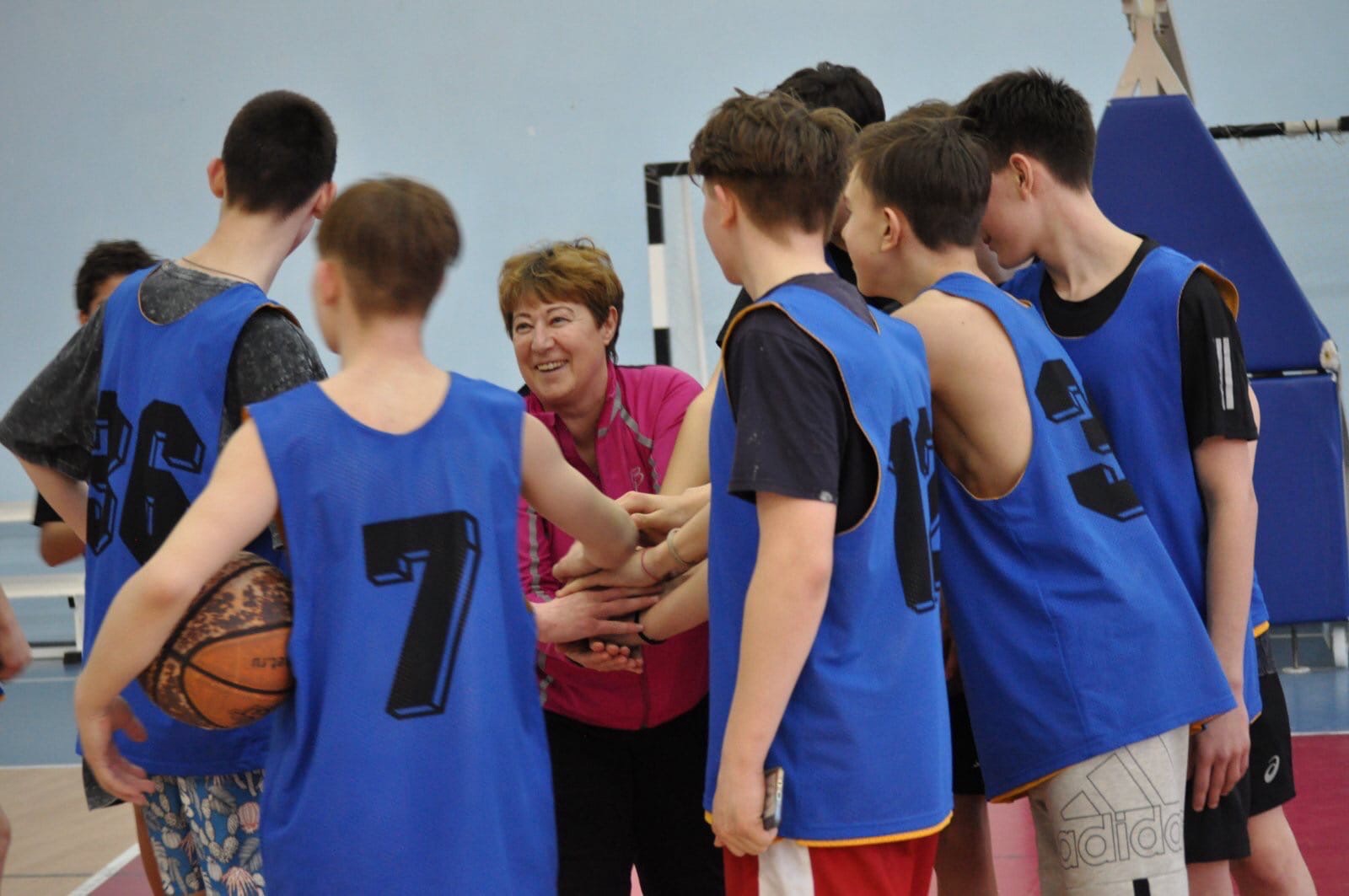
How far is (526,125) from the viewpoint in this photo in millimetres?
8406

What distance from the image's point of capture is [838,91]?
2.80 meters

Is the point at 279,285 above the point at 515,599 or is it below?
above

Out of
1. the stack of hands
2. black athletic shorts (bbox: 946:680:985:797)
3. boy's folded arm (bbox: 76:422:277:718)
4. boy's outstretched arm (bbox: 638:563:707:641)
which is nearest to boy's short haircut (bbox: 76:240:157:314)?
the stack of hands

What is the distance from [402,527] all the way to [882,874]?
82 centimetres

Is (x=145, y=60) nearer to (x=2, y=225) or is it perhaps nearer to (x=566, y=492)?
(x=2, y=225)

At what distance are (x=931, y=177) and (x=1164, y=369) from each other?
0.56 metres

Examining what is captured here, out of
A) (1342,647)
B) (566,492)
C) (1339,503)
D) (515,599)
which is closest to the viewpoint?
(515,599)

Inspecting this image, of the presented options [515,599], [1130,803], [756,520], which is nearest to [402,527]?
[515,599]

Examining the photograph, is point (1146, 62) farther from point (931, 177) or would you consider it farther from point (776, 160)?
point (776, 160)

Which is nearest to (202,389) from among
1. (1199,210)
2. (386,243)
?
(386,243)

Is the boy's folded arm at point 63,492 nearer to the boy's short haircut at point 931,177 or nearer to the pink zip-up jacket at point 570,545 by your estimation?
the pink zip-up jacket at point 570,545

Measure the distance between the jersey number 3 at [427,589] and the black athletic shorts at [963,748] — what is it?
46.4 inches

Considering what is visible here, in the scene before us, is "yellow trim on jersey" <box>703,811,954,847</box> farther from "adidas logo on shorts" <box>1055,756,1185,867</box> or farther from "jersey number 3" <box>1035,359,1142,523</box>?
"jersey number 3" <box>1035,359,1142,523</box>

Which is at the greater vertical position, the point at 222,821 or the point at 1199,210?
the point at 1199,210
